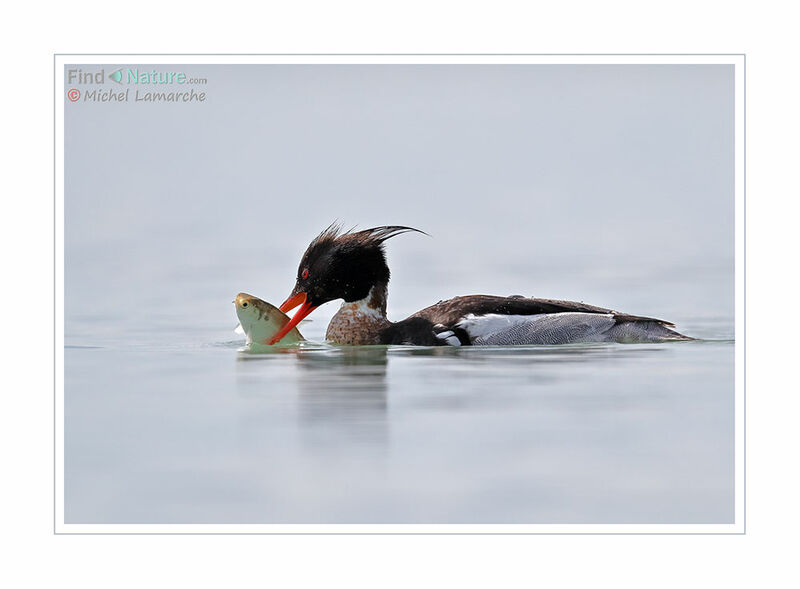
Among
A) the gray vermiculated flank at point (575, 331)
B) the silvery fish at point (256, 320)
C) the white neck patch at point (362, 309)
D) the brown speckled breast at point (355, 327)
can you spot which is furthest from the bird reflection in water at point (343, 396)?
the gray vermiculated flank at point (575, 331)

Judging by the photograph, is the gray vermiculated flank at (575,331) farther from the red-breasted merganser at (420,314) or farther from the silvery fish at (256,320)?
the silvery fish at (256,320)

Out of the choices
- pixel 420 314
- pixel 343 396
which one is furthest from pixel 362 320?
pixel 343 396

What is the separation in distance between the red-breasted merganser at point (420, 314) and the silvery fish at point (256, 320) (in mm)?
90

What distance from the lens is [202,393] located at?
7.12m

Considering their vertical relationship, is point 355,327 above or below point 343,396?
above

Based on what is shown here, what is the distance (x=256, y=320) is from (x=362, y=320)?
0.94 metres

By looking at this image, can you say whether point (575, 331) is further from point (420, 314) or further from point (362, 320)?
point (362, 320)

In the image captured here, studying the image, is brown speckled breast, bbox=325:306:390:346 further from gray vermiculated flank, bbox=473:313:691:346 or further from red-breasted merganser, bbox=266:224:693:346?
gray vermiculated flank, bbox=473:313:691:346

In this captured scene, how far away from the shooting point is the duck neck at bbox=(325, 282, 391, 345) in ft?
30.6

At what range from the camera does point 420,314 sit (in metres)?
9.35

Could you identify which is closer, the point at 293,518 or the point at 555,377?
the point at 293,518
